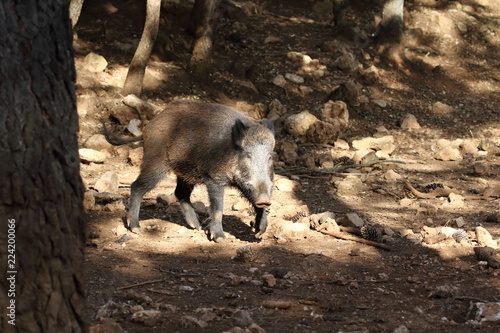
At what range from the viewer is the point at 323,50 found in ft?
49.8

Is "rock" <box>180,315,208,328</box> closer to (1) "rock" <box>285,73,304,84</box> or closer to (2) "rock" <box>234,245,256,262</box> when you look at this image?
(2) "rock" <box>234,245,256,262</box>

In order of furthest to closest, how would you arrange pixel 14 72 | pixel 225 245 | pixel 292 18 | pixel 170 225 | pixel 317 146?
pixel 292 18, pixel 317 146, pixel 170 225, pixel 225 245, pixel 14 72

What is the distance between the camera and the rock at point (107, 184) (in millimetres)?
8508

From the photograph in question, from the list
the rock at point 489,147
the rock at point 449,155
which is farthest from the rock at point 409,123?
the rock at point 449,155

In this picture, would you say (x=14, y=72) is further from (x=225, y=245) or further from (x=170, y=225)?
(x=170, y=225)

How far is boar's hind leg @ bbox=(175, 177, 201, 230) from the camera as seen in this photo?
25.0ft

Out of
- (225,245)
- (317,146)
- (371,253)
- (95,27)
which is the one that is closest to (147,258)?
(225,245)

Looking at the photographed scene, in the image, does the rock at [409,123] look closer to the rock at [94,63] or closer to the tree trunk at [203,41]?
→ the tree trunk at [203,41]

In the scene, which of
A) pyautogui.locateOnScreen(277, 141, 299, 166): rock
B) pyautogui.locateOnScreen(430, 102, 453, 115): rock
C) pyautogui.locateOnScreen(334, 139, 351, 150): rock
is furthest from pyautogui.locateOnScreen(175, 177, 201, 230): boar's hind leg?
pyautogui.locateOnScreen(430, 102, 453, 115): rock

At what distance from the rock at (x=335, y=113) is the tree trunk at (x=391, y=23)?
3.76 m

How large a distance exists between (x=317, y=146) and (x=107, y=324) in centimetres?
782

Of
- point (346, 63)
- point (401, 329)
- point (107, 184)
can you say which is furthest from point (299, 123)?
point (401, 329)

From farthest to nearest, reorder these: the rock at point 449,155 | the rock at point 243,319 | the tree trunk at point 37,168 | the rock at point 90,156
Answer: the rock at point 449,155, the rock at point 90,156, the rock at point 243,319, the tree trunk at point 37,168

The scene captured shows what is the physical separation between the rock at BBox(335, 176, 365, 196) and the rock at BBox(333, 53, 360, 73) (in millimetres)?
5349
